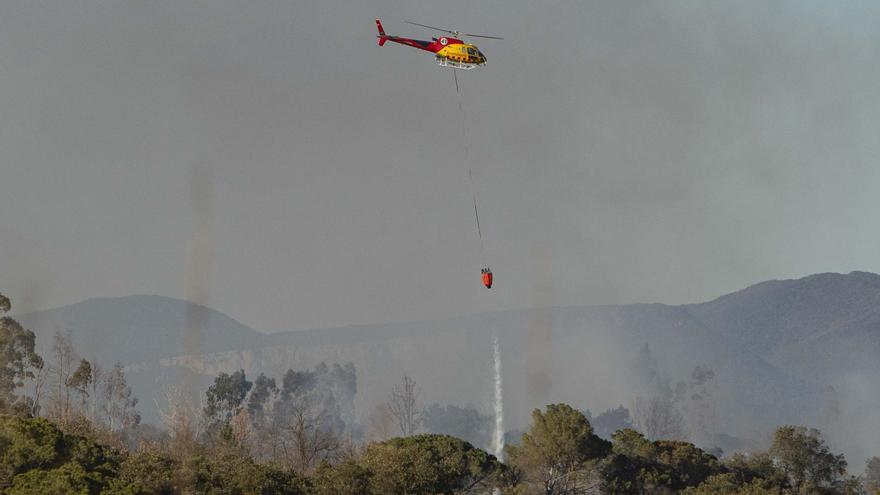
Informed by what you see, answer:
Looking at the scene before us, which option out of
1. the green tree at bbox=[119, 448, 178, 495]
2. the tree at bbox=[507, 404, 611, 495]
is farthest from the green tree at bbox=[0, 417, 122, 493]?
the tree at bbox=[507, 404, 611, 495]

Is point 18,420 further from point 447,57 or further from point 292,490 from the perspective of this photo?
point 447,57

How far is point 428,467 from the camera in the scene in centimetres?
10794

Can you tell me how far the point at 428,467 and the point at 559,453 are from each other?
86.1 ft

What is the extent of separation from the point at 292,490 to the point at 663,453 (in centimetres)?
6274

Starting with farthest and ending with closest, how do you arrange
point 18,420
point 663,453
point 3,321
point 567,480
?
point 3,321 → point 663,453 → point 567,480 → point 18,420

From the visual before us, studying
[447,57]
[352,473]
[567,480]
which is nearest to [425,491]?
[352,473]

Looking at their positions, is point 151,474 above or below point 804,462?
above

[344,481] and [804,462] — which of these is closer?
[344,481]

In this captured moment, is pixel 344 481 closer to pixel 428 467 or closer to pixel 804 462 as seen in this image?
pixel 428 467

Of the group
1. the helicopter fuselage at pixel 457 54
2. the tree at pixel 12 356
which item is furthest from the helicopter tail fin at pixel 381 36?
the tree at pixel 12 356

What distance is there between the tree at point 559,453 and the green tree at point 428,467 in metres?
6.94

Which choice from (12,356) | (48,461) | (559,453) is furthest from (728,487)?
(12,356)

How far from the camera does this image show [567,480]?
424 ft

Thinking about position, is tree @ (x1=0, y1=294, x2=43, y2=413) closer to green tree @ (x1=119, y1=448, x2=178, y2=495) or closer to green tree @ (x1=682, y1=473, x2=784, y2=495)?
green tree @ (x1=119, y1=448, x2=178, y2=495)
